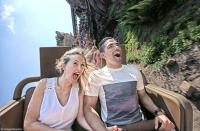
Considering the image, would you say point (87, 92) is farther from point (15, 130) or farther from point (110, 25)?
point (110, 25)

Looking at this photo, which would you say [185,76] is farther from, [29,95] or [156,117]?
[29,95]

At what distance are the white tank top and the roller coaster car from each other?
183 millimetres

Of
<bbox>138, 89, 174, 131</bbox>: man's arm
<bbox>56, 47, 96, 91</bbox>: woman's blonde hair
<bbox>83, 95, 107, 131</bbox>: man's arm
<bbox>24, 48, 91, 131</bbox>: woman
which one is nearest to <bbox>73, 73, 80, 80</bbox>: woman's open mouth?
<bbox>24, 48, 91, 131</bbox>: woman

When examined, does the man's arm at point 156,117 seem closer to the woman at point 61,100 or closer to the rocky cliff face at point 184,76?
the woman at point 61,100

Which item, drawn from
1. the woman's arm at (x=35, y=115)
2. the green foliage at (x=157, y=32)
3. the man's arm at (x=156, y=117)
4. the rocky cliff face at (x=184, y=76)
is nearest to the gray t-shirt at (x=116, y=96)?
the man's arm at (x=156, y=117)

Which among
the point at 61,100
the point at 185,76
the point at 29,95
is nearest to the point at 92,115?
the point at 61,100

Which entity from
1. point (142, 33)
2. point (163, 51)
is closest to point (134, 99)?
point (163, 51)

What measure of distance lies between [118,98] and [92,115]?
0.32 m

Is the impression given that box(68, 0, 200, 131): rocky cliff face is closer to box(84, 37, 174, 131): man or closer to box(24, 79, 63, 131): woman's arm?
box(84, 37, 174, 131): man

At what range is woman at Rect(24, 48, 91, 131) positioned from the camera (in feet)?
4.03

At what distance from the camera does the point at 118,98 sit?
4.87 ft

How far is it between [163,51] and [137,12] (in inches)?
83.7

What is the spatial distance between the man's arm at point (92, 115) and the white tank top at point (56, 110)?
11 centimetres

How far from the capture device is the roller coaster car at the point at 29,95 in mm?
1193
